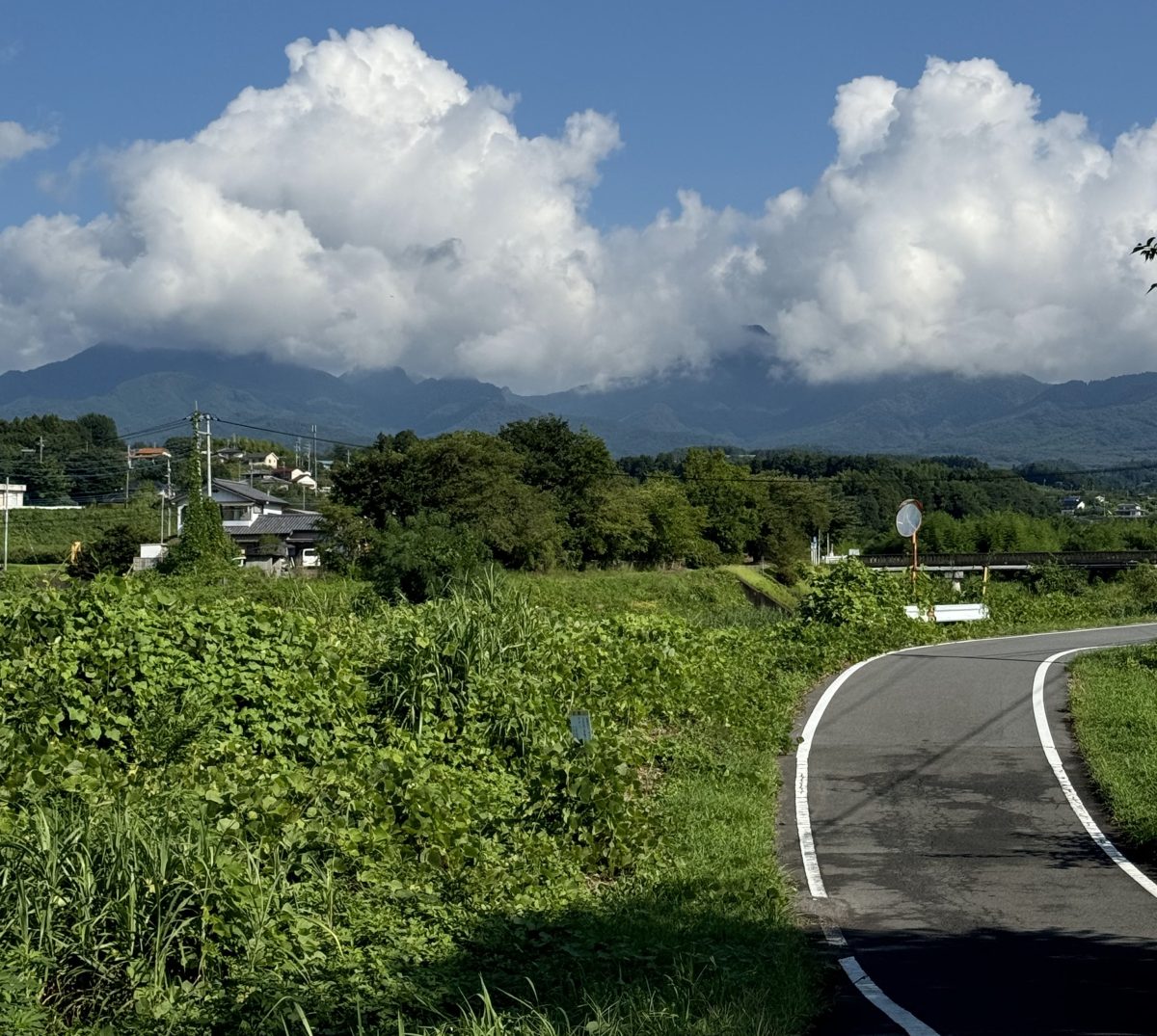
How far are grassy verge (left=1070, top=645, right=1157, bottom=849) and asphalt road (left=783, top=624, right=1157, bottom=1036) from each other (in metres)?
0.25

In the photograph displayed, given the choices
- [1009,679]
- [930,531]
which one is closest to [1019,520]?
[930,531]

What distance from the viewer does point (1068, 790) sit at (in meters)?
13.9

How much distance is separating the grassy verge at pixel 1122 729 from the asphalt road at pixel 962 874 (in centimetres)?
25

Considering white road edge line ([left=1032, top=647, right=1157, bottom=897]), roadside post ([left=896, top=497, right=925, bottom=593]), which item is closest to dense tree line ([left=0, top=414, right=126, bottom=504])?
roadside post ([left=896, top=497, right=925, bottom=593])

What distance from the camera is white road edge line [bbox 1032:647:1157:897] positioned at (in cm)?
1090

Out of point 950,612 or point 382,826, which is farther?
point 950,612

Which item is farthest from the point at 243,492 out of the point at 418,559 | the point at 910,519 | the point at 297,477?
the point at 910,519

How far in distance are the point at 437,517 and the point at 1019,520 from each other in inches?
3982

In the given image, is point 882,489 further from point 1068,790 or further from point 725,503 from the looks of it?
point 1068,790

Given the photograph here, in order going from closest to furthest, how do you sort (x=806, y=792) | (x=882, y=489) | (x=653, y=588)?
(x=806, y=792) < (x=653, y=588) < (x=882, y=489)

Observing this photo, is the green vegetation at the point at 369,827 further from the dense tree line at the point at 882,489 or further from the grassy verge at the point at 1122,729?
the dense tree line at the point at 882,489

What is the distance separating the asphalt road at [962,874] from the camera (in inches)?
307

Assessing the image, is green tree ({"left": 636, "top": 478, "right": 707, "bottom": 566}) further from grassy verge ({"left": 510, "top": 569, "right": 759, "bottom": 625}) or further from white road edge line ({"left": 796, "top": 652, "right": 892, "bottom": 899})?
white road edge line ({"left": 796, "top": 652, "right": 892, "bottom": 899})

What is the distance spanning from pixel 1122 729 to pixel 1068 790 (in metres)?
2.79
